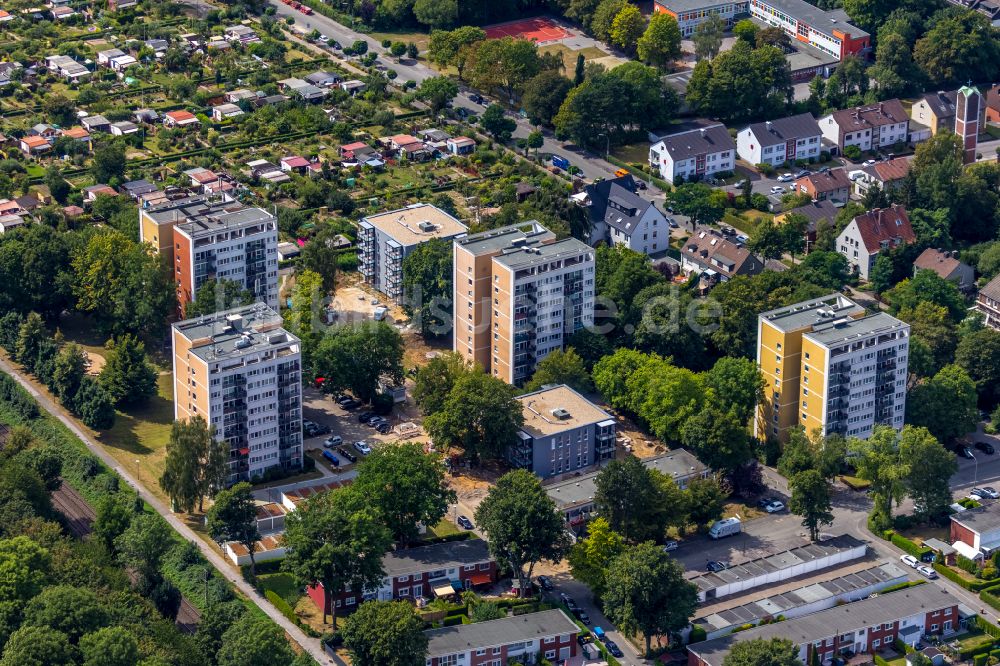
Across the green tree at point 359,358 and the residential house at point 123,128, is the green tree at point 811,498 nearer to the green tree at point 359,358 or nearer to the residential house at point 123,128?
the green tree at point 359,358

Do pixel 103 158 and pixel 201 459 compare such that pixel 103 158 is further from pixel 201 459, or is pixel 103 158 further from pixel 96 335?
pixel 201 459

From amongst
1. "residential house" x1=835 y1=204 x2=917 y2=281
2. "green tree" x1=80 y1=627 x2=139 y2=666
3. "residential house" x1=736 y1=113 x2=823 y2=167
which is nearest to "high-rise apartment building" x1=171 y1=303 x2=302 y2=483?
"green tree" x1=80 y1=627 x2=139 y2=666

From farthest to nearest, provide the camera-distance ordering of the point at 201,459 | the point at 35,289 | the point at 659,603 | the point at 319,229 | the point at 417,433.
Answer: the point at 319,229 < the point at 35,289 < the point at 417,433 < the point at 201,459 < the point at 659,603

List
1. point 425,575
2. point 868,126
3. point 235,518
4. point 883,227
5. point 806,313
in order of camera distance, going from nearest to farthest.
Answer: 1. point 425,575
2. point 235,518
3. point 806,313
4. point 883,227
5. point 868,126

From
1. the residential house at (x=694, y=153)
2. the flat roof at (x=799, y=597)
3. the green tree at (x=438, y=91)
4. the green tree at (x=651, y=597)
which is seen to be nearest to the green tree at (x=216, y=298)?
the green tree at (x=651, y=597)

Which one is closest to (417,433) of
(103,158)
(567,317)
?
(567,317)

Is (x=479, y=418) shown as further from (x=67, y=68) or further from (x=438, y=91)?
(x=67, y=68)

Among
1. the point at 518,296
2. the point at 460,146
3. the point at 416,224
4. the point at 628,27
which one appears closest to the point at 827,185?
the point at 460,146
